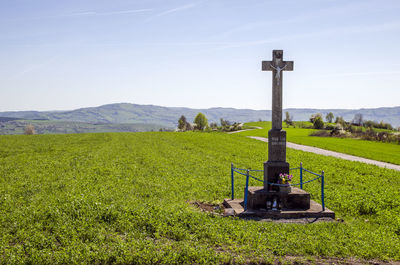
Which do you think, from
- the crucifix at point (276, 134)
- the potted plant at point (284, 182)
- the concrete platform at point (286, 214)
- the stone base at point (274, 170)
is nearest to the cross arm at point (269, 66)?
the crucifix at point (276, 134)

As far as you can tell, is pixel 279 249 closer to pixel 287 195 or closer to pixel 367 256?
pixel 367 256

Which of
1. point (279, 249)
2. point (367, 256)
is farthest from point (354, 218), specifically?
point (279, 249)

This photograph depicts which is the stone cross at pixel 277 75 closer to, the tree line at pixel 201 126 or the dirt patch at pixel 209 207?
the dirt patch at pixel 209 207

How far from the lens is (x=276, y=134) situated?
516 inches

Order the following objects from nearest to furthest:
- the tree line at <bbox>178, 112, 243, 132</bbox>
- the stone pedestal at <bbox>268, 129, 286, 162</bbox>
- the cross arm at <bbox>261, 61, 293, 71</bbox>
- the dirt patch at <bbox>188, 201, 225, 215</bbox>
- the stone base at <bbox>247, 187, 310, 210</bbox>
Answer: the stone base at <bbox>247, 187, 310, 210</bbox>, the dirt patch at <bbox>188, 201, 225, 215</bbox>, the stone pedestal at <bbox>268, 129, 286, 162</bbox>, the cross arm at <bbox>261, 61, 293, 71</bbox>, the tree line at <bbox>178, 112, 243, 132</bbox>

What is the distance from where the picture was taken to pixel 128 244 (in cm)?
846

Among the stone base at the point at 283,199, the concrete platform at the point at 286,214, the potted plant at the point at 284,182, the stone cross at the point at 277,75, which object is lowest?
the concrete platform at the point at 286,214

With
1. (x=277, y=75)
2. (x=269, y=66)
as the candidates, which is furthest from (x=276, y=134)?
(x=269, y=66)

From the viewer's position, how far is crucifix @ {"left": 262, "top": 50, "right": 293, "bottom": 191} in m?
12.9

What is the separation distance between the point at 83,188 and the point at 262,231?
10.1 m

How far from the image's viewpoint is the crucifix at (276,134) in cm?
1291

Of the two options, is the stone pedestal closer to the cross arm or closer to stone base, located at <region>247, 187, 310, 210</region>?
stone base, located at <region>247, 187, 310, 210</region>

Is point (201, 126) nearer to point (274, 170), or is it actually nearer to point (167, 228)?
point (274, 170)

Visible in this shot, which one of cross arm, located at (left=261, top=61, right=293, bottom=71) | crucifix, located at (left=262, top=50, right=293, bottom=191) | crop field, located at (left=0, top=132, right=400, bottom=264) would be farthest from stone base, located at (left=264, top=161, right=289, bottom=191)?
cross arm, located at (left=261, top=61, right=293, bottom=71)
